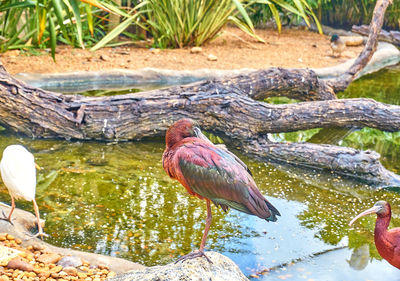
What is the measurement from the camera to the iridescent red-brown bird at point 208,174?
2.75 meters

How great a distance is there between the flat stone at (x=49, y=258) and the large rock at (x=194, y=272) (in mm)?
441

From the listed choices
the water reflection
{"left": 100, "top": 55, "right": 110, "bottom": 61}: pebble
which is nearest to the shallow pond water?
the water reflection

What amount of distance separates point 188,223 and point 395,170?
2341mm

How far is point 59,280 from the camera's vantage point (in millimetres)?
2816

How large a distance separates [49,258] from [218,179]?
3.30 feet

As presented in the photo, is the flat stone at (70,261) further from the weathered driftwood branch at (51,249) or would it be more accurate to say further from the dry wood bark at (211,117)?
the dry wood bark at (211,117)

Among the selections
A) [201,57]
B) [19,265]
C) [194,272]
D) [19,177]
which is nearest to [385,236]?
[194,272]

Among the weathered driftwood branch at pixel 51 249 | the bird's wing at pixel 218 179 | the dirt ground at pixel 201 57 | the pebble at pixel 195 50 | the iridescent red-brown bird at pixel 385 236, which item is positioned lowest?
the weathered driftwood branch at pixel 51 249

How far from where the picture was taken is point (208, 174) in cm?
276

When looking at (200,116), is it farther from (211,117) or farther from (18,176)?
(18,176)

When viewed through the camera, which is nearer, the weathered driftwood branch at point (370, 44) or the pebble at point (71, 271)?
the pebble at point (71, 271)

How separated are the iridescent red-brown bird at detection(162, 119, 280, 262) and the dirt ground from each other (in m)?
4.64

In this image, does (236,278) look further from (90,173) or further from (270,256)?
(90,173)

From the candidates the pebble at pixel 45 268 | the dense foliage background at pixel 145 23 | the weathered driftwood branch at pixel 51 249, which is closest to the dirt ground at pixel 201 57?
the dense foliage background at pixel 145 23
